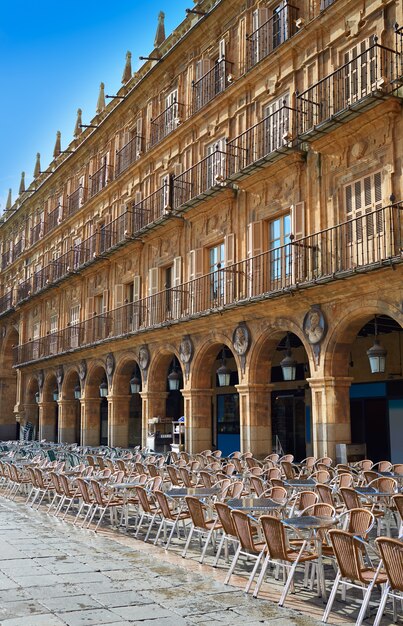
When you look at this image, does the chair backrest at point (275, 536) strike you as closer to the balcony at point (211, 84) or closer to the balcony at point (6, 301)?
the balcony at point (211, 84)

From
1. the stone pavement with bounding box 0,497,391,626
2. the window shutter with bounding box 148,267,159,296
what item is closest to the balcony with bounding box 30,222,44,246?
the window shutter with bounding box 148,267,159,296

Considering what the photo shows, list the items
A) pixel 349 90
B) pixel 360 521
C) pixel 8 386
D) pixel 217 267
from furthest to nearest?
pixel 8 386
pixel 217 267
pixel 349 90
pixel 360 521

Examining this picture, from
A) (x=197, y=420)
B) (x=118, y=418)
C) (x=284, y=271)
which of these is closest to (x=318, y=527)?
(x=284, y=271)

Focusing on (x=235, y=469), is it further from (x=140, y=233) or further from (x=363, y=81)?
(x=140, y=233)

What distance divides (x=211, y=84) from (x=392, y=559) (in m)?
17.3

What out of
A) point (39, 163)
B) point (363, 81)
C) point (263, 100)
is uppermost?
point (39, 163)

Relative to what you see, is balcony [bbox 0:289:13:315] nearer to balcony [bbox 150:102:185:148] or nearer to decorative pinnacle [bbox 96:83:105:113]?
decorative pinnacle [bbox 96:83:105:113]

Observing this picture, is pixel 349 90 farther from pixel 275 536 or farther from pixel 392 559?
pixel 392 559

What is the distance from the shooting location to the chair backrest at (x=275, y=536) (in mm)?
6258

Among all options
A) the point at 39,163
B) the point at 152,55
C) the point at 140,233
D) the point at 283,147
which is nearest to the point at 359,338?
the point at 283,147

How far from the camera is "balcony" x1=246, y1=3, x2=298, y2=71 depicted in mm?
16688

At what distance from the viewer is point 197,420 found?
19000mm

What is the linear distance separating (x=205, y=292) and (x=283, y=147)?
5.10m

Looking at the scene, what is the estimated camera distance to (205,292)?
18.9 meters
